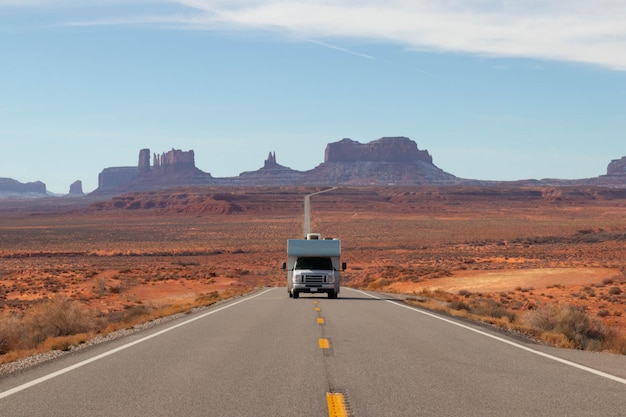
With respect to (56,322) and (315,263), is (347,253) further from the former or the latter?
(56,322)

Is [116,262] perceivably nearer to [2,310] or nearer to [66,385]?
[2,310]

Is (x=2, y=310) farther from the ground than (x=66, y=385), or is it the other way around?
(x=66, y=385)

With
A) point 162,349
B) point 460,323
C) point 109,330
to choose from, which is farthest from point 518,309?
point 162,349

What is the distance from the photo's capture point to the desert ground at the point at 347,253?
3956 centimetres

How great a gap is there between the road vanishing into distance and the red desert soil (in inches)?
500

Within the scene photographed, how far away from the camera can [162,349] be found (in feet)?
43.3

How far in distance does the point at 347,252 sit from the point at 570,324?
69.8m

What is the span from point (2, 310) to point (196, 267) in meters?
36.9

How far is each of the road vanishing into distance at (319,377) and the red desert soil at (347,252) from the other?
12703 millimetres

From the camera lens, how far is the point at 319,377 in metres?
9.96

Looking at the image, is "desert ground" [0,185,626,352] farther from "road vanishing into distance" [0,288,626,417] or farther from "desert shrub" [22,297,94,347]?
"road vanishing into distance" [0,288,626,417]

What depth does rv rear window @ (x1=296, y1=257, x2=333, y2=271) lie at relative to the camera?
30547 mm

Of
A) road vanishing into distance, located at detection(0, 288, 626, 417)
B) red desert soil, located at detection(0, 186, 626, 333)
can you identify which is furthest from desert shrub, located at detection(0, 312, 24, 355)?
red desert soil, located at detection(0, 186, 626, 333)

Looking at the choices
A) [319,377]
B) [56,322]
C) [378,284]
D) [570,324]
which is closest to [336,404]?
[319,377]
